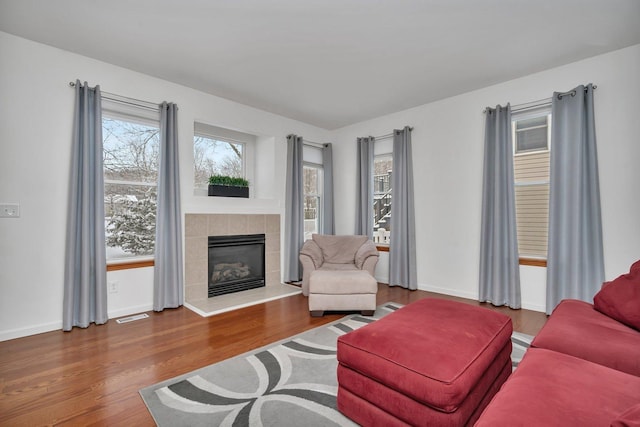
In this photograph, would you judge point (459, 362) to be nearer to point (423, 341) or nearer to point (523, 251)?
point (423, 341)

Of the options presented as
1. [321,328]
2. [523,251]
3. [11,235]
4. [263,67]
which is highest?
[263,67]

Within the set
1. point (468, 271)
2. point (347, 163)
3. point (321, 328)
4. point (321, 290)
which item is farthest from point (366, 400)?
point (347, 163)

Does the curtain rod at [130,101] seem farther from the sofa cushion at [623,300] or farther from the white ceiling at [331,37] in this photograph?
the sofa cushion at [623,300]

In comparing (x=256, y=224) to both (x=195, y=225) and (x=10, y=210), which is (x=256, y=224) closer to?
(x=195, y=225)

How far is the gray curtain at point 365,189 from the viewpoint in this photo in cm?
499

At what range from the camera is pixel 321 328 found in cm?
293

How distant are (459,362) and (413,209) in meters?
3.24

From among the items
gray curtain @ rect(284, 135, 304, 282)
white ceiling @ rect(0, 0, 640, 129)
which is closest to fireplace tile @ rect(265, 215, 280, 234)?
gray curtain @ rect(284, 135, 304, 282)

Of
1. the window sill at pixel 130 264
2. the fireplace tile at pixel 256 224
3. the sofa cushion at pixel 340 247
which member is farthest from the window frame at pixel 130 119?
the sofa cushion at pixel 340 247

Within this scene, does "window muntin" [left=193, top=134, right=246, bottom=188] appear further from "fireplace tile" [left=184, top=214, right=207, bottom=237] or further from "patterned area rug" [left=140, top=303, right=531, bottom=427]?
"patterned area rug" [left=140, top=303, right=531, bottom=427]

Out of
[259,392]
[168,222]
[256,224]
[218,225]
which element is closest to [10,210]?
[168,222]

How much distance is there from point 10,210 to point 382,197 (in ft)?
14.6

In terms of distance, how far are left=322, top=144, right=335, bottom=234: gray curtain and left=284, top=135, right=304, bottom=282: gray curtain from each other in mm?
625

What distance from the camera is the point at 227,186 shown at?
418 centimetres
